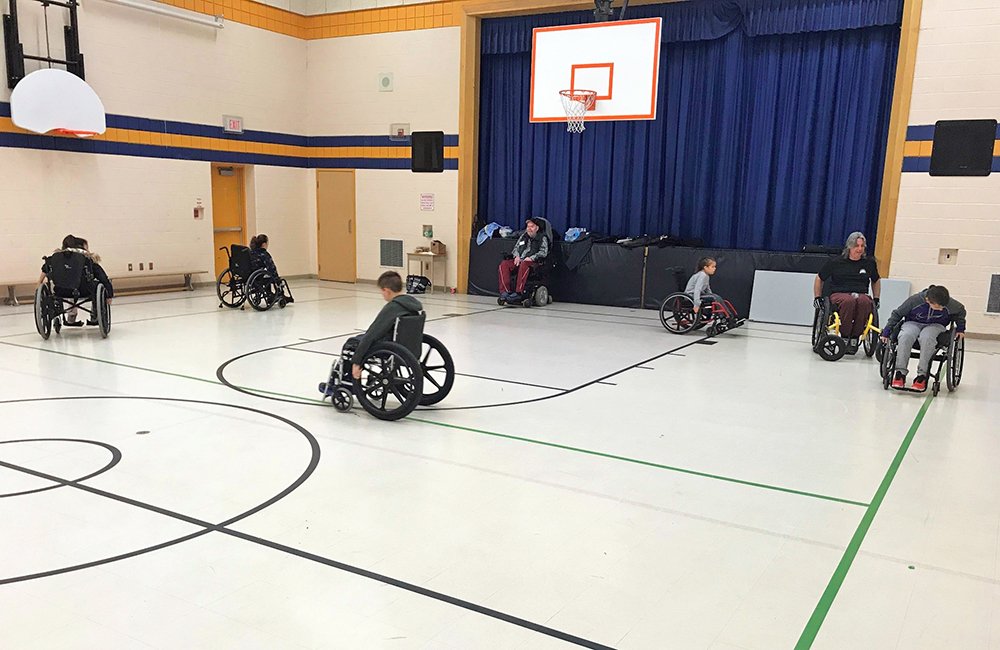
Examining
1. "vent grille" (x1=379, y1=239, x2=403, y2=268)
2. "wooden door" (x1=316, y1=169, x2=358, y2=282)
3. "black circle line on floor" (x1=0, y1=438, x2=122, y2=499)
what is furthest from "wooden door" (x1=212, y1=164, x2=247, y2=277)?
"black circle line on floor" (x1=0, y1=438, x2=122, y2=499)

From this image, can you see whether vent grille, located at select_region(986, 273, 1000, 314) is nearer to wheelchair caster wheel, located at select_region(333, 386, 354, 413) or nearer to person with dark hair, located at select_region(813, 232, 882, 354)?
person with dark hair, located at select_region(813, 232, 882, 354)

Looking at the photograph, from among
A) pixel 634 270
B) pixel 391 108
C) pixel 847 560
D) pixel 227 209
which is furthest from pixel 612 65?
pixel 847 560

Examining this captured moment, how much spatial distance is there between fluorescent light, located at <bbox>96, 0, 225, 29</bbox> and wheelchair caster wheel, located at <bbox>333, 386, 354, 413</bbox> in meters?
8.10

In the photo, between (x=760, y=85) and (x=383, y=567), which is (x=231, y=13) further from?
(x=383, y=567)

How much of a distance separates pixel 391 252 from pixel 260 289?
361 centimetres

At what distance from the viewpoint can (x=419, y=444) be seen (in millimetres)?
4113

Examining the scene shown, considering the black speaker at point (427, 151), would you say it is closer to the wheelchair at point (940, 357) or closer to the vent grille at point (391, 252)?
the vent grille at point (391, 252)

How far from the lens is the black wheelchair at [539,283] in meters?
10.3

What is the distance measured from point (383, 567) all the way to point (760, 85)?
8.97 m

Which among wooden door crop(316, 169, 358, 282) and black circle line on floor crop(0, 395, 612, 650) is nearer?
black circle line on floor crop(0, 395, 612, 650)

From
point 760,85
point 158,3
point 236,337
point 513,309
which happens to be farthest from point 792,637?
point 158,3

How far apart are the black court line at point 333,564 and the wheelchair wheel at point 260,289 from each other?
555cm

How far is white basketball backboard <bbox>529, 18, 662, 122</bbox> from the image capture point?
965cm

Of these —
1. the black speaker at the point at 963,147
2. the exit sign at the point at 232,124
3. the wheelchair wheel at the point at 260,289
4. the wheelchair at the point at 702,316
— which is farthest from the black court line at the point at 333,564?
the exit sign at the point at 232,124
